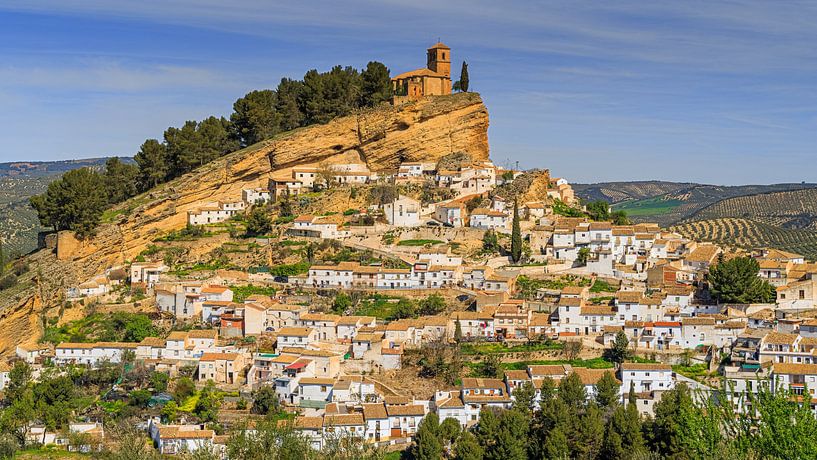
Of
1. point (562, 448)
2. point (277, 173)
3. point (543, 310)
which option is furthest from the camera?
point (277, 173)

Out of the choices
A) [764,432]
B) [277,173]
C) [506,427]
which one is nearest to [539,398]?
[506,427]

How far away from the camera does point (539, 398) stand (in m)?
35.8

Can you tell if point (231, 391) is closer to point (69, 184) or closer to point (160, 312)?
point (160, 312)

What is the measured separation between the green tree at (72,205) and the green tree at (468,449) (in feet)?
86.7

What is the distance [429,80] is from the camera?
59375mm

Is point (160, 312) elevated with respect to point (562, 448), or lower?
elevated

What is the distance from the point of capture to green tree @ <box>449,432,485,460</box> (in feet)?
107

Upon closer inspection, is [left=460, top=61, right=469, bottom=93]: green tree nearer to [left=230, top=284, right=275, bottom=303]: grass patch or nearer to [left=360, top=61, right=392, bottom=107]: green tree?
[left=360, top=61, right=392, bottom=107]: green tree

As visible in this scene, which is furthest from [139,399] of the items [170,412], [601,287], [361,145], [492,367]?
[361,145]

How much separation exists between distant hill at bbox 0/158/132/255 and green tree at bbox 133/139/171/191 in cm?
1067

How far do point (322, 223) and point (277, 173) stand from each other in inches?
321

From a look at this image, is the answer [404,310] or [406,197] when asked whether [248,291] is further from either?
[406,197]

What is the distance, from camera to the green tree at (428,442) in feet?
108

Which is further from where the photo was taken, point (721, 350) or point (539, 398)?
point (721, 350)
